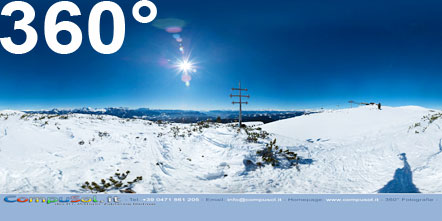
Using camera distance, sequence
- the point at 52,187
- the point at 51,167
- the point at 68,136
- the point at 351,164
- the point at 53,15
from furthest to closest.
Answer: the point at 68,136 < the point at 351,164 < the point at 53,15 < the point at 51,167 < the point at 52,187

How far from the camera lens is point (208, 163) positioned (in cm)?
883

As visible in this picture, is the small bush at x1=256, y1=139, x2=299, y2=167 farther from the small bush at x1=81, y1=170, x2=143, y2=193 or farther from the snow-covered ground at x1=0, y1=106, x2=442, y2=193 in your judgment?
the small bush at x1=81, y1=170, x2=143, y2=193

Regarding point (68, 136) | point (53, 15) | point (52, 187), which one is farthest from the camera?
point (68, 136)

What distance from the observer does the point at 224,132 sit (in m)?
13.1

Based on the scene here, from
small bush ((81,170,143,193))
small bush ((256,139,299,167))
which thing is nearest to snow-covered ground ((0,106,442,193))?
small bush ((81,170,143,193))

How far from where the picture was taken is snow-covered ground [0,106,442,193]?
615cm

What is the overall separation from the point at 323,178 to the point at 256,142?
4.26 m
